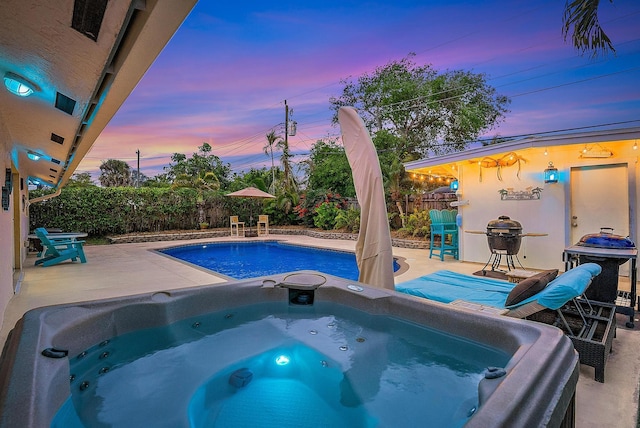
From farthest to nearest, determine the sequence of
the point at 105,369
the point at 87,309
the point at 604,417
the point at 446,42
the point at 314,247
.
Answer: the point at 446,42 → the point at 314,247 → the point at 87,309 → the point at 105,369 → the point at 604,417

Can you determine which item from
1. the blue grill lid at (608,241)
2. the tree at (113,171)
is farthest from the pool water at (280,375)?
the tree at (113,171)

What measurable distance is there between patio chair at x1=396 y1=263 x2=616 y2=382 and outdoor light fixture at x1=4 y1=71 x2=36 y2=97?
13.5 ft

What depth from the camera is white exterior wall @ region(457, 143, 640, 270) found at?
21.2 feet

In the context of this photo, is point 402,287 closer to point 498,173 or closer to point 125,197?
point 498,173

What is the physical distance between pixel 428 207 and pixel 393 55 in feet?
34.6

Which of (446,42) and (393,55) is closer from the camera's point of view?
(446,42)

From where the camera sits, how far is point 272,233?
16.9m

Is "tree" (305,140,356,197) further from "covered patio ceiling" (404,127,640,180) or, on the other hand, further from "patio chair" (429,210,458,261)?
"covered patio ceiling" (404,127,640,180)

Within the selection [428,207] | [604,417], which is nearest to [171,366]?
[604,417]

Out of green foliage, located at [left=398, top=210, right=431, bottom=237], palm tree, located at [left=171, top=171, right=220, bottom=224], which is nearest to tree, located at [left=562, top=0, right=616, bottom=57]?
green foliage, located at [left=398, top=210, right=431, bottom=237]

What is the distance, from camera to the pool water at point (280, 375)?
204 cm

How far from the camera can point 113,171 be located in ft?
117

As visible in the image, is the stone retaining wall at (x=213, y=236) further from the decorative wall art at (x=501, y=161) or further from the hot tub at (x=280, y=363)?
the hot tub at (x=280, y=363)

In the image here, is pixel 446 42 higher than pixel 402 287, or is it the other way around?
pixel 446 42
